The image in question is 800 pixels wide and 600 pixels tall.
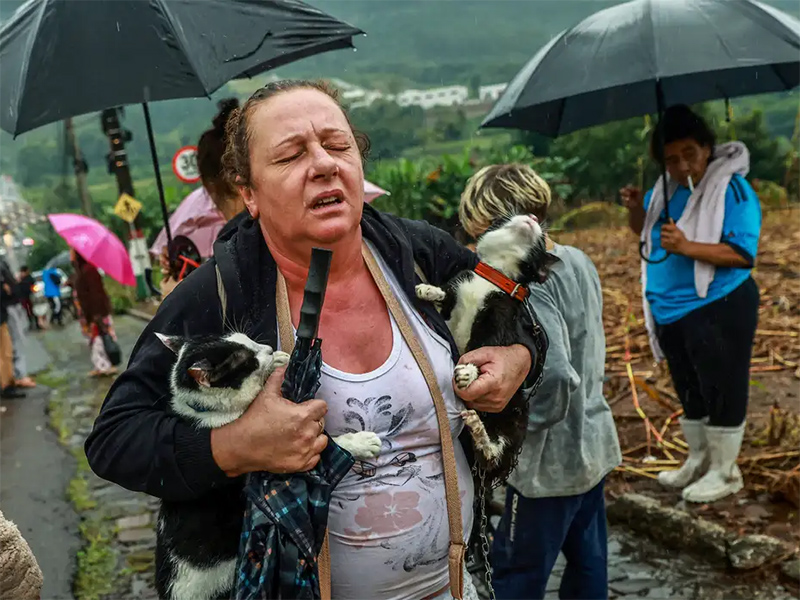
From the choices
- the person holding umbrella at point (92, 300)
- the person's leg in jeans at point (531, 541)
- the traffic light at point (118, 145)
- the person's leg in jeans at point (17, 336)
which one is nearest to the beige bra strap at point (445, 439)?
the person's leg in jeans at point (531, 541)

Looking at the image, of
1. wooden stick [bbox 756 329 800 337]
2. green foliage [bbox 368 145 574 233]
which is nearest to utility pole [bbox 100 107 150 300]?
green foliage [bbox 368 145 574 233]

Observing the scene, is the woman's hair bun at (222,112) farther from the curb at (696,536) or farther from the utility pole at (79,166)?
the utility pole at (79,166)

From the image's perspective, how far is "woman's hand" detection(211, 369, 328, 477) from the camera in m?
1.64

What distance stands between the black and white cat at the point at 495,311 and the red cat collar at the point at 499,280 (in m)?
0.02

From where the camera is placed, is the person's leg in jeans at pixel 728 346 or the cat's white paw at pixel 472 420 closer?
the cat's white paw at pixel 472 420

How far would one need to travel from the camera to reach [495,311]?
2361 millimetres

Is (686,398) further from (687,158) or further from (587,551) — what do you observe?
(587,551)

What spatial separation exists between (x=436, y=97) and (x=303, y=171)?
29.6 m

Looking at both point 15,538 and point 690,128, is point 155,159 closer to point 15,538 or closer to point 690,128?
point 15,538

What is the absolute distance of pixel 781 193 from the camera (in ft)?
45.3

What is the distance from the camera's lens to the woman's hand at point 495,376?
201cm

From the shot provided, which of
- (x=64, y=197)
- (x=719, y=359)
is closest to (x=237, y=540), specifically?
(x=719, y=359)

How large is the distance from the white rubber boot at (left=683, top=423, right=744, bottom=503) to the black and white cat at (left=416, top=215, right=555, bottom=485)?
2752 millimetres

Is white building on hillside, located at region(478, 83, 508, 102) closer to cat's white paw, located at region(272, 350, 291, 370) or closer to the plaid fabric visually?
cat's white paw, located at region(272, 350, 291, 370)
